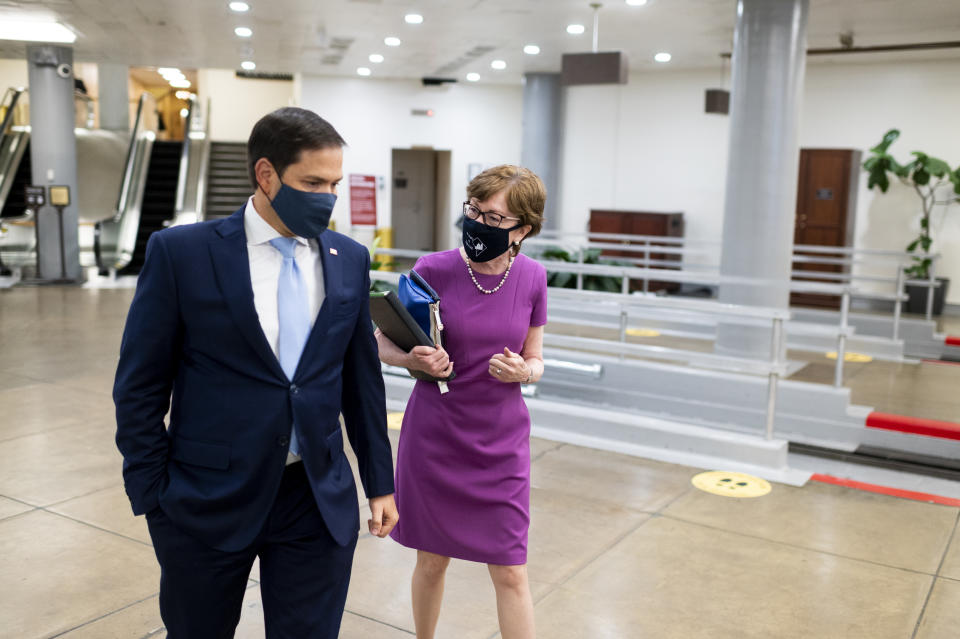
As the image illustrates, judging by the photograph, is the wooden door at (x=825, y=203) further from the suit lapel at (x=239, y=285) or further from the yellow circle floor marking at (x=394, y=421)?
the suit lapel at (x=239, y=285)

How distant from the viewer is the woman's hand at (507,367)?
2404 mm

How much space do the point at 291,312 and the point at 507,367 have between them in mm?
759

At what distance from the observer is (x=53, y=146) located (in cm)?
1338

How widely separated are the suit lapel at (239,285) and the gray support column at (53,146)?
1310 cm

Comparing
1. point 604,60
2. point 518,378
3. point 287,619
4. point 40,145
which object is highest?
point 604,60

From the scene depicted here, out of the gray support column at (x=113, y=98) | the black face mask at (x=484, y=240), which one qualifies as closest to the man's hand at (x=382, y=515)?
the black face mask at (x=484, y=240)

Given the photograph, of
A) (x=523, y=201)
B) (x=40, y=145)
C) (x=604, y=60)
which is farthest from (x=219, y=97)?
(x=523, y=201)

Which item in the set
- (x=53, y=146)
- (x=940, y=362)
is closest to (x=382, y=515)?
(x=940, y=362)

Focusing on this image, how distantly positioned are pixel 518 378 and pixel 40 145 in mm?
13267

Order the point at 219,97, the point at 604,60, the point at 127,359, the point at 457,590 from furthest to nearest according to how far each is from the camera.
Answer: the point at 219,97
the point at 604,60
the point at 457,590
the point at 127,359

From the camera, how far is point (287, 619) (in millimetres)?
1907

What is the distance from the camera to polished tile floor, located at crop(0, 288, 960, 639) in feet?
10.7

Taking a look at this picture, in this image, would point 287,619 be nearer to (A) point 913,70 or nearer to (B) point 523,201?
(B) point 523,201

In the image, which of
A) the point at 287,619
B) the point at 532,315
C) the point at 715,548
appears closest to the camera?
the point at 287,619
